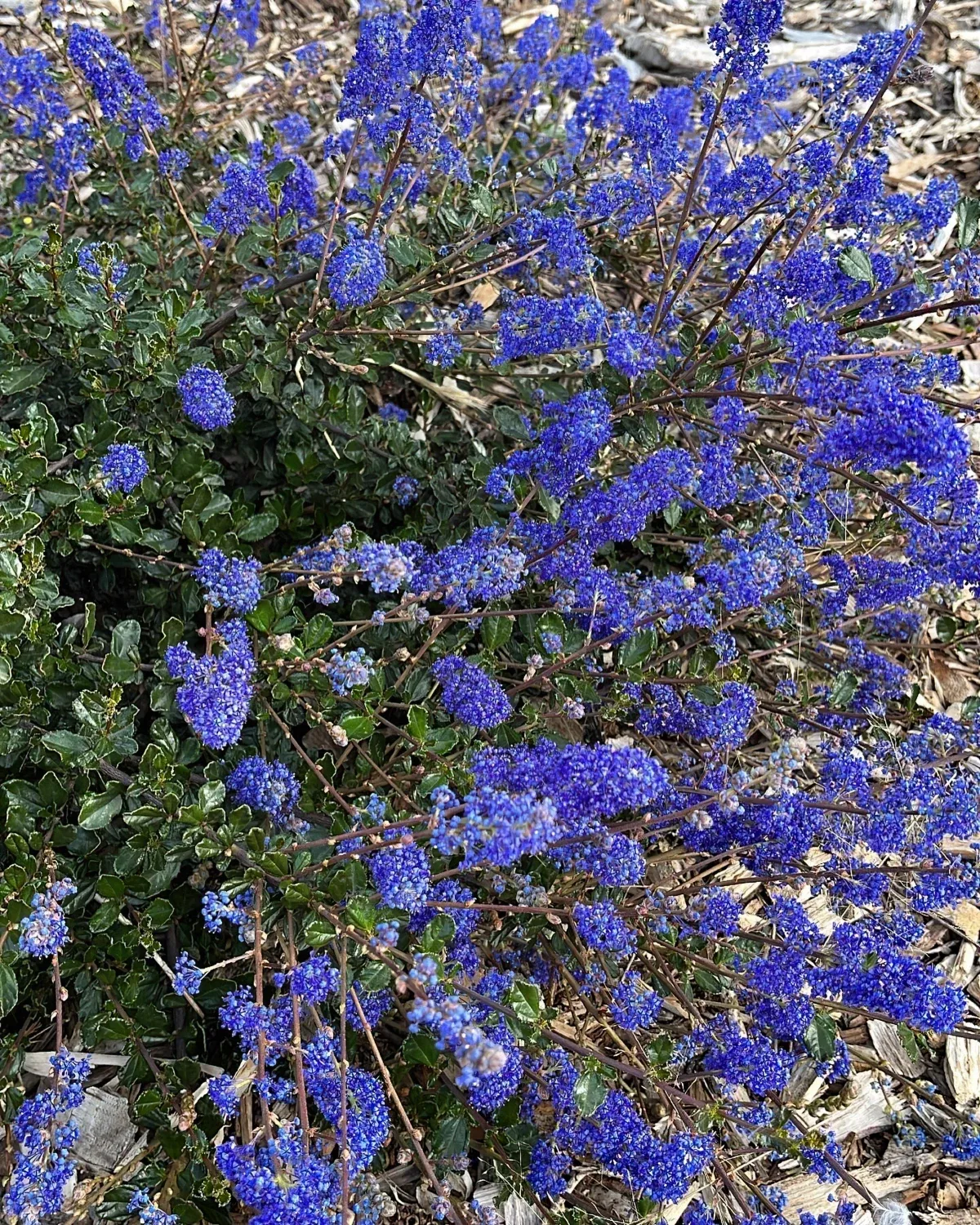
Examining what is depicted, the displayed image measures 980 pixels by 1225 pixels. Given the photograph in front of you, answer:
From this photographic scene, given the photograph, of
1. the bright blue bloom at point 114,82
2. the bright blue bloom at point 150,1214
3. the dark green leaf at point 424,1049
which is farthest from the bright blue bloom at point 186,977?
the bright blue bloom at point 114,82

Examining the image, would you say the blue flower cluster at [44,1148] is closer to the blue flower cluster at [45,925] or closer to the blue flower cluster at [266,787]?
the blue flower cluster at [45,925]

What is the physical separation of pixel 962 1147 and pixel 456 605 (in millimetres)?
1961

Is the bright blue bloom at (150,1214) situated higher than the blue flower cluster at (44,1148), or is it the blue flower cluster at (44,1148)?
the blue flower cluster at (44,1148)

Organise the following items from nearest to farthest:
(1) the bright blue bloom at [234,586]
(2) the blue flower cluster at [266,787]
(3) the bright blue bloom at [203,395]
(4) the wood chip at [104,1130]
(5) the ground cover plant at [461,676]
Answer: (5) the ground cover plant at [461,676], (1) the bright blue bloom at [234,586], (2) the blue flower cluster at [266,787], (3) the bright blue bloom at [203,395], (4) the wood chip at [104,1130]

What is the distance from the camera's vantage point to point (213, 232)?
3367 millimetres

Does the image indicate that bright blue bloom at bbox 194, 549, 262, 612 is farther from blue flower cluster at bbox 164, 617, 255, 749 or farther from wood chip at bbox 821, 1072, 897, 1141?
wood chip at bbox 821, 1072, 897, 1141

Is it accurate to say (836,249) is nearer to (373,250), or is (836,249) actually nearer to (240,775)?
(373,250)

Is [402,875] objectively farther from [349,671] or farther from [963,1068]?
[963,1068]

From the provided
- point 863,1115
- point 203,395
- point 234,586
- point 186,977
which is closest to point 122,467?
point 203,395

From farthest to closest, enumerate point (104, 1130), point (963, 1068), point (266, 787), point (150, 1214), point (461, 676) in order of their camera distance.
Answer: point (963, 1068), point (104, 1130), point (461, 676), point (266, 787), point (150, 1214)

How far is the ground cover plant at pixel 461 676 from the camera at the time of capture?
2.48m

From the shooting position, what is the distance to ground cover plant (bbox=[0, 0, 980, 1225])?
2.48 metres

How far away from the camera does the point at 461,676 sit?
2.91 m

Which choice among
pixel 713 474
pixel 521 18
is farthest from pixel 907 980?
pixel 521 18
